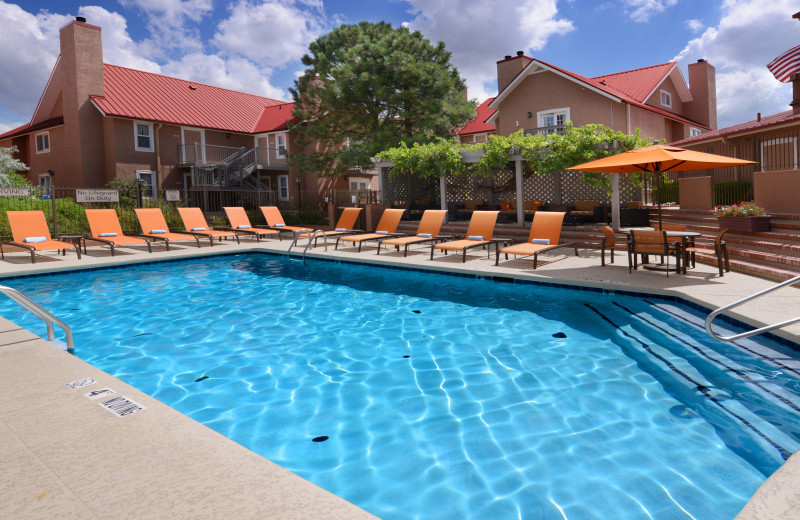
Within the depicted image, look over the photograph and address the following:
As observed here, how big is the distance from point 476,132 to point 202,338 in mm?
26450

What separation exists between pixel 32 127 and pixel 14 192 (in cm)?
1648

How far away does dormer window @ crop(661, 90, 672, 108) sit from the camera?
24328 mm

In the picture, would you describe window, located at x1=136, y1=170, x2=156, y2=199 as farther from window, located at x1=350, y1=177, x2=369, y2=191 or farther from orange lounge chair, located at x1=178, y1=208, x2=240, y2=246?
window, located at x1=350, y1=177, x2=369, y2=191

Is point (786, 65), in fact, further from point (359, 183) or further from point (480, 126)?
point (359, 183)

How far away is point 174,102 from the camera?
26.3m

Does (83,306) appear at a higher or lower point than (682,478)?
higher

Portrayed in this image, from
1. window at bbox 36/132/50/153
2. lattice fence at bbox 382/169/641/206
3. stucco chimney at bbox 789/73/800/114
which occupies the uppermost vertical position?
window at bbox 36/132/50/153

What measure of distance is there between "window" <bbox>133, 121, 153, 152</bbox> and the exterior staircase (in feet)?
62.9

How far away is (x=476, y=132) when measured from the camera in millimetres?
30219

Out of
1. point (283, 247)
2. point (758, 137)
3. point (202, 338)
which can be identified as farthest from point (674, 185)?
point (202, 338)

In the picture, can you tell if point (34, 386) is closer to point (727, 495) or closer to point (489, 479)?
point (489, 479)

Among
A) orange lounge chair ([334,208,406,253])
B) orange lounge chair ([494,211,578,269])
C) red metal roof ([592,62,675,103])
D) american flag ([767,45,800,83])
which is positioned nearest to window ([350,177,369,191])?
red metal roof ([592,62,675,103])

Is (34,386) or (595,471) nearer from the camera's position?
(595,471)

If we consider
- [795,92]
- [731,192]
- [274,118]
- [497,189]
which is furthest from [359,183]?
[795,92]
